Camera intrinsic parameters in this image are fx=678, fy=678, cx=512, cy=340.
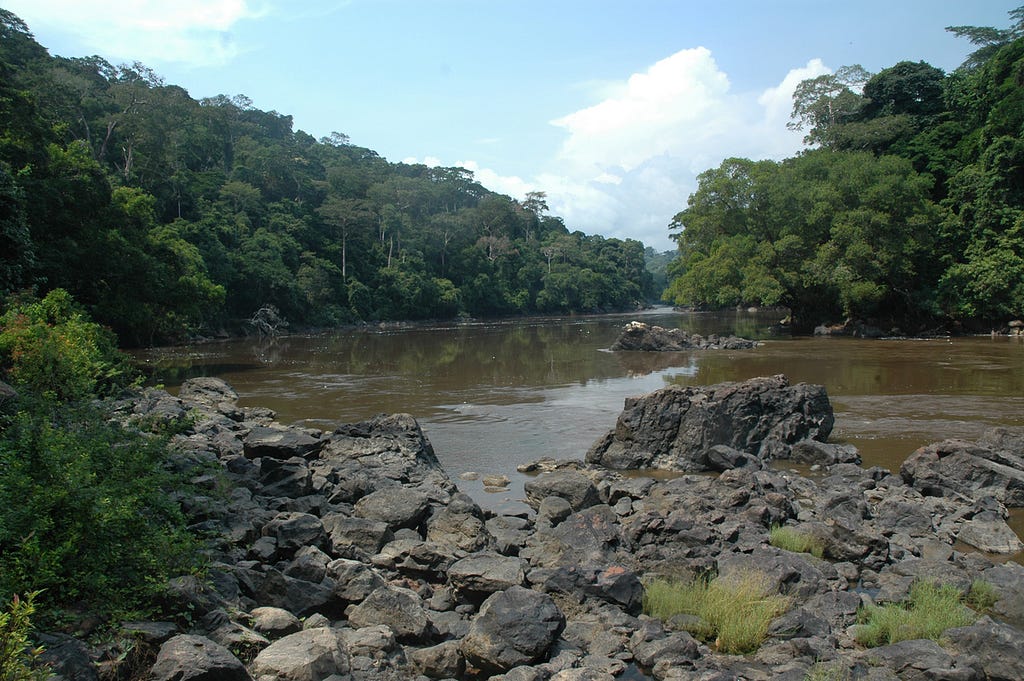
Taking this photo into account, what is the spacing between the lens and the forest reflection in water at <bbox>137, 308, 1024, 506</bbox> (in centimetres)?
1656

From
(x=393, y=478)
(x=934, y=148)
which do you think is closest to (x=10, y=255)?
(x=393, y=478)

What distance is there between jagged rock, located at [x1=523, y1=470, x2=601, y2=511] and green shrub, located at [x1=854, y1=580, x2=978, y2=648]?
4517 mm

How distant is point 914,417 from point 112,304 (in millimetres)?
29100

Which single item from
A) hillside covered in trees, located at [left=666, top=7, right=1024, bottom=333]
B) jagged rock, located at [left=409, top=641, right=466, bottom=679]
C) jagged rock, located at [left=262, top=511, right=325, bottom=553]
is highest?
hillside covered in trees, located at [left=666, top=7, right=1024, bottom=333]

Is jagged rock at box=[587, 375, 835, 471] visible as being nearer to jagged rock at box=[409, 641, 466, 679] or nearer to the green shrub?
the green shrub

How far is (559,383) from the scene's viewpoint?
26625mm

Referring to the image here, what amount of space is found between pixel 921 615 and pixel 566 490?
535cm

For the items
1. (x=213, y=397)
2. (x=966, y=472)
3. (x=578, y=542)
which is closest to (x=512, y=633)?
(x=578, y=542)

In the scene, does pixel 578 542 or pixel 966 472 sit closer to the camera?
pixel 578 542

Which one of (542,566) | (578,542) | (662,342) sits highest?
(662,342)

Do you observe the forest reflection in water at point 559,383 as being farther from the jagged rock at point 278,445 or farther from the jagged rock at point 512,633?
the jagged rock at point 512,633

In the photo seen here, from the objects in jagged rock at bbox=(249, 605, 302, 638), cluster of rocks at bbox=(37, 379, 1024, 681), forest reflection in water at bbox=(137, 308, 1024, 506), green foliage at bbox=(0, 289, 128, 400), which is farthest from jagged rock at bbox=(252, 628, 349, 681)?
green foliage at bbox=(0, 289, 128, 400)

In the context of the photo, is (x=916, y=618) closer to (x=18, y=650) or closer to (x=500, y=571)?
(x=500, y=571)

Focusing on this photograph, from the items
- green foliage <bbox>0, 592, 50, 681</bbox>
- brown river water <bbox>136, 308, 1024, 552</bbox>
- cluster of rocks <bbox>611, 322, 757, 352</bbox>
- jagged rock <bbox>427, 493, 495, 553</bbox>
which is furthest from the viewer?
cluster of rocks <bbox>611, 322, 757, 352</bbox>
